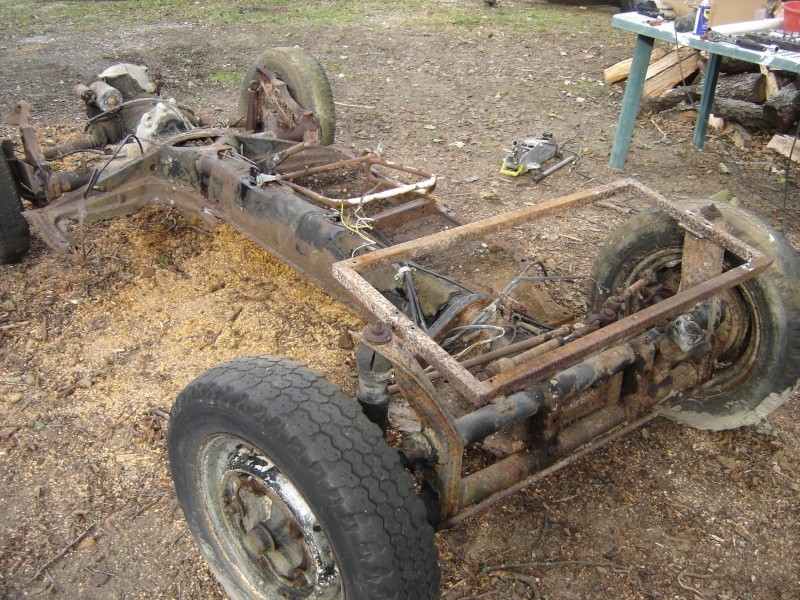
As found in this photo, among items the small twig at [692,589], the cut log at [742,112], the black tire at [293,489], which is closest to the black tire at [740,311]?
the small twig at [692,589]

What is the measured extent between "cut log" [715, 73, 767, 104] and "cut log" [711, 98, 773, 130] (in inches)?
3.8

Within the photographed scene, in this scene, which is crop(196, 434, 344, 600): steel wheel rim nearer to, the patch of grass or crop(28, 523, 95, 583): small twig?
crop(28, 523, 95, 583): small twig

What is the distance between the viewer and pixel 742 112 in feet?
24.2

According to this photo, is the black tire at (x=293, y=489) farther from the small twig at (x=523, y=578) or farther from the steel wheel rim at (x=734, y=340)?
the steel wheel rim at (x=734, y=340)

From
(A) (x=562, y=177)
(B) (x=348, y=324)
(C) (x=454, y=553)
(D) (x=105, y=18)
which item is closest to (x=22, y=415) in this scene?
(B) (x=348, y=324)

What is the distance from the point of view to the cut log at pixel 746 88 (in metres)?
7.55

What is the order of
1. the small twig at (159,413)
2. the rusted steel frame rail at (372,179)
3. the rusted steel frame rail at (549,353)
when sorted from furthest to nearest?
1. the rusted steel frame rail at (372,179)
2. the small twig at (159,413)
3. the rusted steel frame rail at (549,353)

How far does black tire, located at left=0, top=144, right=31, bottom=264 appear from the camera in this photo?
4.75 metres

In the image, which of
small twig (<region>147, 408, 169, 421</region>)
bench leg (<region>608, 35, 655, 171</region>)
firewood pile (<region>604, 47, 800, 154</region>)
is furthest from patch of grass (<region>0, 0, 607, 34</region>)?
small twig (<region>147, 408, 169, 421</region>)

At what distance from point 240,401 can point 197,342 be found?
2.06m

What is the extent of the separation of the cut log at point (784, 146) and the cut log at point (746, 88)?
0.65 meters

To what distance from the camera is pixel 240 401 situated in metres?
2.41

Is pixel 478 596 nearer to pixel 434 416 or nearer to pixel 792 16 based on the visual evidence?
pixel 434 416

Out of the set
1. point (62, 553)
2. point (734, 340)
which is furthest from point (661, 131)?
point (62, 553)
